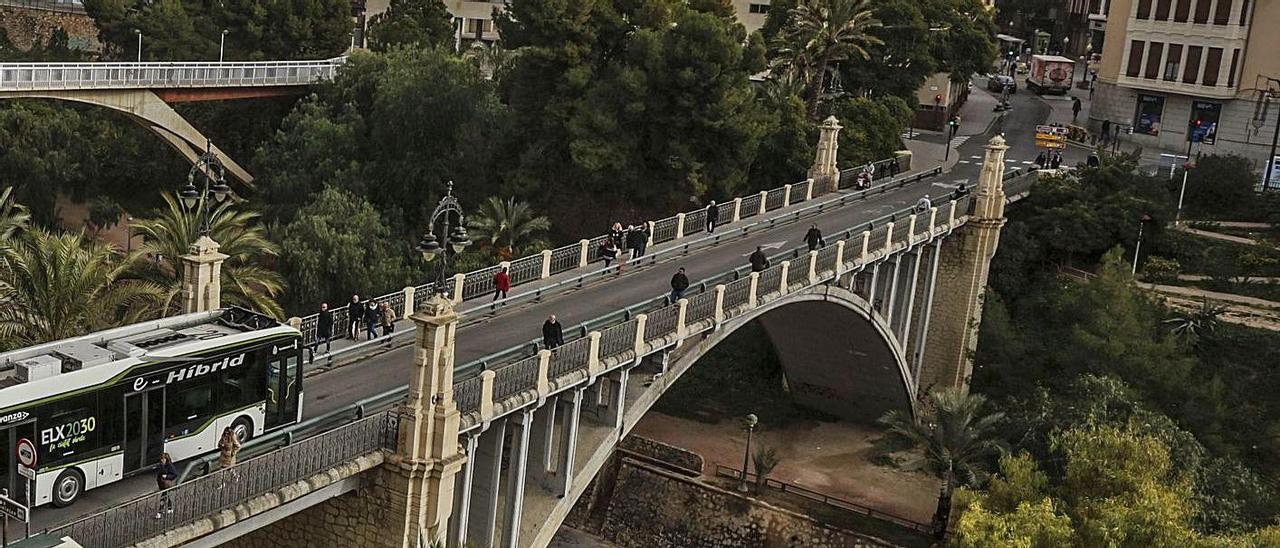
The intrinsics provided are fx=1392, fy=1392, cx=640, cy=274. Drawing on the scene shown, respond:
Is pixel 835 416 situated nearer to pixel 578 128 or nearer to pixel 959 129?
pixel 578 128

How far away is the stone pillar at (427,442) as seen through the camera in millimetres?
23438

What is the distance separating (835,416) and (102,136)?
39167 millimetres

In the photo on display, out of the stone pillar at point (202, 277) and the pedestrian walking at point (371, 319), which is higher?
the stone pillar at point (202, 277)

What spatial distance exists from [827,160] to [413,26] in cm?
3155

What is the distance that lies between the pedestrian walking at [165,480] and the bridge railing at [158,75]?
32.4 meters

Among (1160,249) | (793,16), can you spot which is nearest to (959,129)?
(793,16)

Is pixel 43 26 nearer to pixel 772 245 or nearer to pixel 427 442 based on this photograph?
pixel 772 245

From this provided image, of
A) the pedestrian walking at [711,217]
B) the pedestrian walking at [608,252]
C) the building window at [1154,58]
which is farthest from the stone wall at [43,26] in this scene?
the building window at [1154,58]

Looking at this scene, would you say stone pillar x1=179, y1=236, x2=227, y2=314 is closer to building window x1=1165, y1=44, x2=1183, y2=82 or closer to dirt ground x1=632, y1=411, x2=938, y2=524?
dirt ground x1=632, y1=411, x2=938, y2=524

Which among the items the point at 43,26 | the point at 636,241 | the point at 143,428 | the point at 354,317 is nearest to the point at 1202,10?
the point at 636,241

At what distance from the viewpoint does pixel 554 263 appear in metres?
37.9

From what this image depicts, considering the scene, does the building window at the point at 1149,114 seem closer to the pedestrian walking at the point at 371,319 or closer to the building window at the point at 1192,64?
the building window at the point at 1192,64

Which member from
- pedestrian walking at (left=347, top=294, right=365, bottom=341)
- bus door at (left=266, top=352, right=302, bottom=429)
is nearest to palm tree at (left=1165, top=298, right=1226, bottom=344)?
pedestrian walking at (left=347, top=294, right=365, bottom=341)

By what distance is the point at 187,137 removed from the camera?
58.4m
